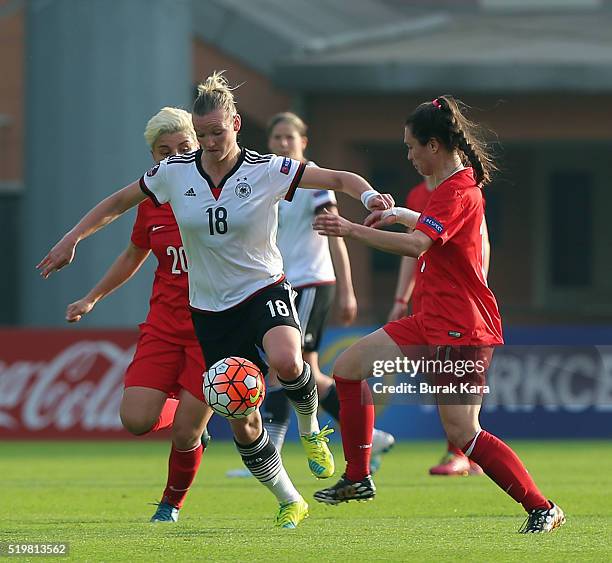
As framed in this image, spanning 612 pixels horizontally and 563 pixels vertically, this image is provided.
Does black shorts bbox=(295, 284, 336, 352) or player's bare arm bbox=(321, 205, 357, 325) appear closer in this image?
player's bare arm bbox=(321, 205, 357, 325)

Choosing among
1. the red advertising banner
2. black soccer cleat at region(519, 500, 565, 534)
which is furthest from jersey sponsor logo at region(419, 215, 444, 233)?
the red advertising banner

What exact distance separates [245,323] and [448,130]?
1287mm

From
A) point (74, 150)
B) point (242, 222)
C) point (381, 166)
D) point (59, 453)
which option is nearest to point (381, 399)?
point (59, 453)

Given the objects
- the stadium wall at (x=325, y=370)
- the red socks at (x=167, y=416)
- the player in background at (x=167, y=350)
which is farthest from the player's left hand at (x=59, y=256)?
the stadium wall at (x=325, y=370)

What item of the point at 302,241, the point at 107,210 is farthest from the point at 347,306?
the point at 107,210

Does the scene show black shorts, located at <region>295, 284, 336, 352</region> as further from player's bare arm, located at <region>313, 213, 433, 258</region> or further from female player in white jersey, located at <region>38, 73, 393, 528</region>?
player's bare arm, located at <region>313, 213, 433, 258</region>

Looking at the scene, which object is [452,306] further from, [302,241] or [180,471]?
[302,241]

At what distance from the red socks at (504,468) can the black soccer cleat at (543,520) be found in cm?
3

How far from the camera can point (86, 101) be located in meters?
18.5

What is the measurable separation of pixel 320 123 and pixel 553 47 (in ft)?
12.1

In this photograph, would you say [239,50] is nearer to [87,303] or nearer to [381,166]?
[381,166]

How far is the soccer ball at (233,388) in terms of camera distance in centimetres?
687

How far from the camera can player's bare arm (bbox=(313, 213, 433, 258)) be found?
6.41 metres

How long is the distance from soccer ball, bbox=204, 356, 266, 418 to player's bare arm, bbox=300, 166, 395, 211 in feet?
2.91
